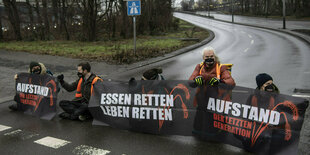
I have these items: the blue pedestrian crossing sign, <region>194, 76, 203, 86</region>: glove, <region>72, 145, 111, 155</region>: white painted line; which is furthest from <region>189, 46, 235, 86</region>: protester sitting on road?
the blue pedestrian crossing sign

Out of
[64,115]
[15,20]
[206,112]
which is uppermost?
[15,20]

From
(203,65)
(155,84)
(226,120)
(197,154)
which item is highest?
(203,65)

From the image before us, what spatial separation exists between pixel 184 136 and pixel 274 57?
39.3ft

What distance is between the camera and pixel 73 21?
3172cm

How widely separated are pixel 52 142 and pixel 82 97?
1.53 m

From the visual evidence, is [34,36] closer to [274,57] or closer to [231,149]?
[274,57]

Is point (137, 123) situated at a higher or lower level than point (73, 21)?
lower

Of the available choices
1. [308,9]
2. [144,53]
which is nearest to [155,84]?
[144,53]

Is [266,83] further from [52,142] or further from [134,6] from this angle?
[134,6]

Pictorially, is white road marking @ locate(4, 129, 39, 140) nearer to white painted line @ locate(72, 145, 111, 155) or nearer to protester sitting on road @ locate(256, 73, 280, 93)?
white painted line @ locate(72, 145, 111, 155)

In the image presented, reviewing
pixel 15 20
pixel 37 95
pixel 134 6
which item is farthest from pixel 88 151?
pixel 15 20

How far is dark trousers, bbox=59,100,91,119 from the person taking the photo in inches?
259

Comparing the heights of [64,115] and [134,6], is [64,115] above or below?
below

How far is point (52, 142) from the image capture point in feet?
17.8
